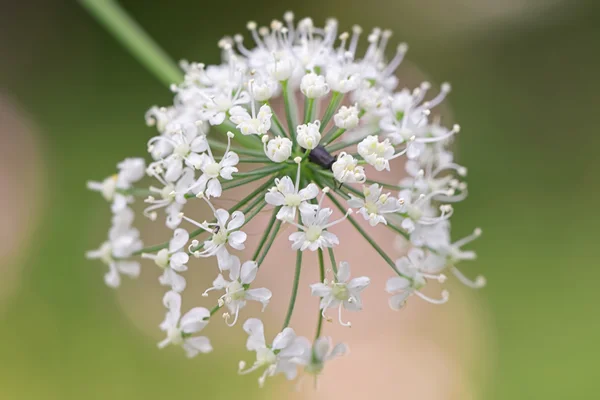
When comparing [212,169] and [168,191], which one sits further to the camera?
[168,191]

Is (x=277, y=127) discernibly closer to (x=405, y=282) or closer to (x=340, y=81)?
(x=340, y=81)

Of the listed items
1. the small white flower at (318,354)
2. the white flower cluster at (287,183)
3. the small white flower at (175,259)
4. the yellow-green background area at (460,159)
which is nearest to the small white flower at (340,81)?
the white flower cluster at (287,183)

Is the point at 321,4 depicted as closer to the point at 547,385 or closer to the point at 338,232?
the point at 338,232

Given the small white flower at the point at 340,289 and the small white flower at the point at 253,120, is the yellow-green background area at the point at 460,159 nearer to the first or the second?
the small white flower at the point at 340,289

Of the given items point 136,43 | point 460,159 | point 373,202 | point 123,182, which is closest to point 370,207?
point 373,202

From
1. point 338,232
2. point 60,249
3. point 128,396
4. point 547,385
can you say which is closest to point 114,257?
point 338,232

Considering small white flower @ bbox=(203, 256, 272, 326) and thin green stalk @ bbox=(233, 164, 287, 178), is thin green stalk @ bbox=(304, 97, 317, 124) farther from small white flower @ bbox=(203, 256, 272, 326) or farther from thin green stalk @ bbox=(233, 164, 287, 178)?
small white flower @ bbox=(203, 256, 272, 326)

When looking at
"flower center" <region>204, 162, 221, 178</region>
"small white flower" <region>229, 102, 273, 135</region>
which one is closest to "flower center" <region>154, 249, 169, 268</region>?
"flower center" <region>204, 162, 221, 178</region>
